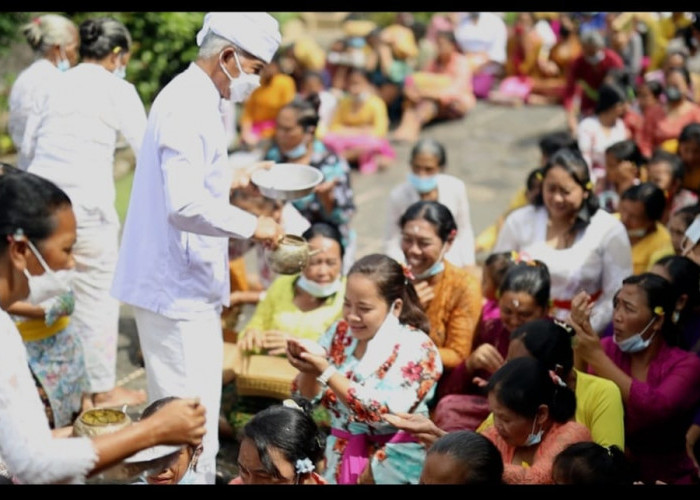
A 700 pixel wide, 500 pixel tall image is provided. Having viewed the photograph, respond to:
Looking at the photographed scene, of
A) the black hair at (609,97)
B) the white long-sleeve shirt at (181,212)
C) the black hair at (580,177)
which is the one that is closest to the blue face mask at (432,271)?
the black hair at (580,177)

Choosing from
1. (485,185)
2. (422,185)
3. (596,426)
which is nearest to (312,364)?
(596,426)

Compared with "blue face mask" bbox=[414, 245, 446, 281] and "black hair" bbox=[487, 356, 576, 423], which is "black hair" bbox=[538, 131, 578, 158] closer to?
"blue face mask" bbox=[414, 245, 446, 281]

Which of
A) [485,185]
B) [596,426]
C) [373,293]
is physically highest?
[373,293]

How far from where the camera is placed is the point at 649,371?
15.6ft

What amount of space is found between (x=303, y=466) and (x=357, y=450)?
0.66 m

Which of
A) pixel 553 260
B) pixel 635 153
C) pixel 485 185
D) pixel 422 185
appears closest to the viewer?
pixel 553 260

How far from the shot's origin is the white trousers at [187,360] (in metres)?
4.24

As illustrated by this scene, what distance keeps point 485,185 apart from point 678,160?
3592 millimetres

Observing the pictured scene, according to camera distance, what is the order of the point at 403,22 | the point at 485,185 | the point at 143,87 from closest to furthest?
the point at 143,87, the point at 485,185, the point at 403,22

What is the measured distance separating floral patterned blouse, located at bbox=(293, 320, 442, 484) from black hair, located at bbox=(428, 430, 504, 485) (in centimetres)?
62

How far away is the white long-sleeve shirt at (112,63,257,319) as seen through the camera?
3.97m

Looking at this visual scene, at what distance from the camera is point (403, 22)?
14102 mm

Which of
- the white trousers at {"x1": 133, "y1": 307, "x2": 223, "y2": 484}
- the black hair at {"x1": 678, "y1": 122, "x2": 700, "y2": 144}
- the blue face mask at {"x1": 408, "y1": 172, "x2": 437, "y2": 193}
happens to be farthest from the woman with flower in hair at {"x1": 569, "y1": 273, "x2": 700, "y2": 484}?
the black hair at {"x1": 678, "y1": 122, "x2": 700, "y2": 144}

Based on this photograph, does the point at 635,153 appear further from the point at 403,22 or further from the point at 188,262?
the point at 403,22
